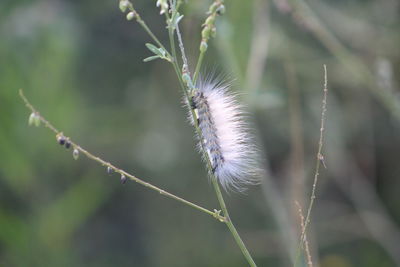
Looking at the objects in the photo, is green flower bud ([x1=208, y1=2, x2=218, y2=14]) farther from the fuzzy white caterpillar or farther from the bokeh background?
the bokeh background

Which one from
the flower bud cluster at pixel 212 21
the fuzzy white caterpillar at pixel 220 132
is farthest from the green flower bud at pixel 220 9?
the fuzzy white caterpillar at pixel 220 132

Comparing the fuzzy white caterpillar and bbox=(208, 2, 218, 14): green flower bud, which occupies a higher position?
bbox=(208, 2, 218, 14): green flower bud

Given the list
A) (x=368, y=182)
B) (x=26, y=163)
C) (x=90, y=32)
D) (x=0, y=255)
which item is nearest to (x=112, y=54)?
(x=90, y=32)

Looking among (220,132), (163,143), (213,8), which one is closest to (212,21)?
(213,8)

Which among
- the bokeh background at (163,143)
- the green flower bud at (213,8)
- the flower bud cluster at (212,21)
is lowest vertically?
the bokeh background at (163,143)

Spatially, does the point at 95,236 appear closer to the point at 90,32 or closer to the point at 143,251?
the point at 143,251

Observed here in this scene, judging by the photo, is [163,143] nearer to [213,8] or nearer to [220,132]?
[220,132]

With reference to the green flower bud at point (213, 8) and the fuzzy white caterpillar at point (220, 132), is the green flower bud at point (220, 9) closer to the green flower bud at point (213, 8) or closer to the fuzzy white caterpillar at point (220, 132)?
the green flower bud at point (213, 8)

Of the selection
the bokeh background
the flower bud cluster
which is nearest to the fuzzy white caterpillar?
the flower bud cluster

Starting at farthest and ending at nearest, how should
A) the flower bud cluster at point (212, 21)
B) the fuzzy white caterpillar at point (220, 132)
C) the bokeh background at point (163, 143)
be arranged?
1. the bokeh background at point (163, 143)
2. the fuzzy white caterpillar at point (220, 132)
3. the flower bud cluster at point (212, 21)
